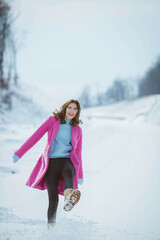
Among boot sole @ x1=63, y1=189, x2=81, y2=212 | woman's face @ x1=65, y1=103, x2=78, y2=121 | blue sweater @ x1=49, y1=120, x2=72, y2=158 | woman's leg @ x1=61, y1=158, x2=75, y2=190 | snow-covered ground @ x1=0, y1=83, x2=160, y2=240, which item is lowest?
snow-covered ground @ x1=0, y1=83, x2=160, y2=240

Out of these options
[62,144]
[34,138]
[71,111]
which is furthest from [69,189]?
[71,111]

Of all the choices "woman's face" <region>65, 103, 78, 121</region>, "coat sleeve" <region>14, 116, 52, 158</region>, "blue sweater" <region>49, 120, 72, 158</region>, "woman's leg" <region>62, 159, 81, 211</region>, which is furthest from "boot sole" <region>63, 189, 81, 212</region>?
"woman's face" <region>65, 103, 78, 121</region>

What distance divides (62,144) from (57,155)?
0.52ft

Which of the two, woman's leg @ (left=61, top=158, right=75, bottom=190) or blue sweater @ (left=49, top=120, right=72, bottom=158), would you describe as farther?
blue sweater @ (left=49, top=120, right=72, bottom=158)

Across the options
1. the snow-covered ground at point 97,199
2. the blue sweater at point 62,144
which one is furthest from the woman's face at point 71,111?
the snow-covered ground at point 97,199

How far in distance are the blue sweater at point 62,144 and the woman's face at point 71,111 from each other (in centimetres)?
15

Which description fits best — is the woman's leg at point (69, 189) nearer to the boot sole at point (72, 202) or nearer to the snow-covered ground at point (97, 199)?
the boot sole at point (72, 202)

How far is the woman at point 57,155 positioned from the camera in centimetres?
260

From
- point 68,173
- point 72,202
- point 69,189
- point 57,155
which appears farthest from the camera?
point 57,155

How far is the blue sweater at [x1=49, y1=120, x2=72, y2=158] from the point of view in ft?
8.95

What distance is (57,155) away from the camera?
2.71m

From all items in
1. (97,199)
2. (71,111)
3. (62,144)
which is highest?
(71,111)

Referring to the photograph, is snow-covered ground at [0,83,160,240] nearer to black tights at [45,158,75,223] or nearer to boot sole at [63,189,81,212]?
black tights at [45,158,75,223]

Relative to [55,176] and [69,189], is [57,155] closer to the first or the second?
[55,176]
